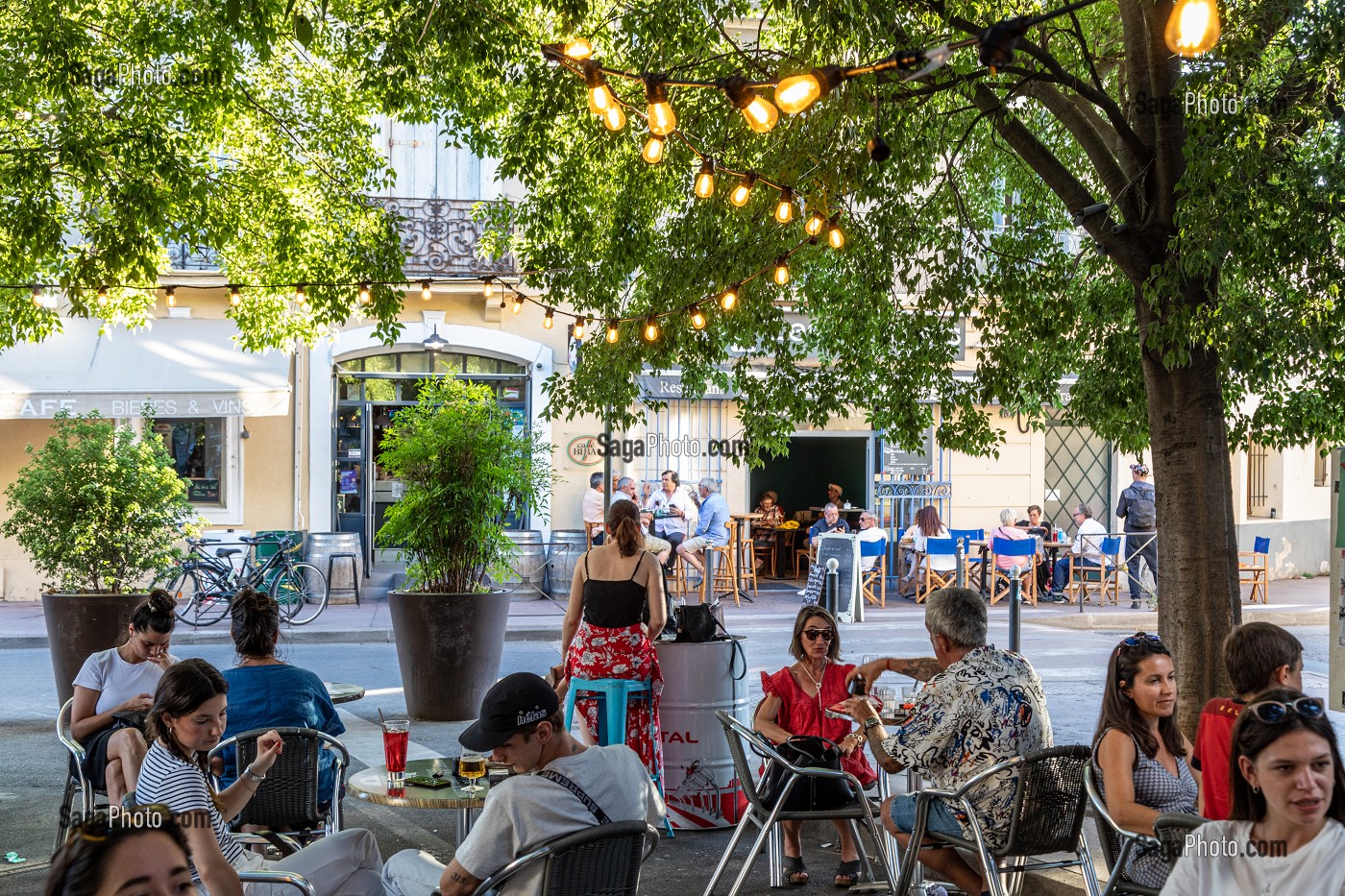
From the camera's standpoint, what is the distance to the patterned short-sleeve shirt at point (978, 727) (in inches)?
193

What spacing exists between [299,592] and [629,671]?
960cm

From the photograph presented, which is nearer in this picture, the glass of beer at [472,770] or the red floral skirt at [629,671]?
the glass of beer at [472,770]

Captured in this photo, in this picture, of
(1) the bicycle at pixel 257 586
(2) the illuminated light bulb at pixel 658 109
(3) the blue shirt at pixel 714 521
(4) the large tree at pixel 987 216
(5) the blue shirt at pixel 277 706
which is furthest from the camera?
(3) the blue shirt at pixel 714 521

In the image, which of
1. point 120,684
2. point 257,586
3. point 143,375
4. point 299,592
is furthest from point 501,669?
point 143,375

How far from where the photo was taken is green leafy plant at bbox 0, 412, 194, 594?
929cm

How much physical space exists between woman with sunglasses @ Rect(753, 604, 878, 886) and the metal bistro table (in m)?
1.55

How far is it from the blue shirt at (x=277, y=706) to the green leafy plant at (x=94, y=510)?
4.50 m

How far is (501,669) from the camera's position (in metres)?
12.6

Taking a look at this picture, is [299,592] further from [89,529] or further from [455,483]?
[455,483]

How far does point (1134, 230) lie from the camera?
7.04 m

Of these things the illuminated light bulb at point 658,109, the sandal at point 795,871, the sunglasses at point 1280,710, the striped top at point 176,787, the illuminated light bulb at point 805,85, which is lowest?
the sandal at point 795,871

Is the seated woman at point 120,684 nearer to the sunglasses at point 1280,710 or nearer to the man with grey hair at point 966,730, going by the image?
the man with grey hair at point 966,730

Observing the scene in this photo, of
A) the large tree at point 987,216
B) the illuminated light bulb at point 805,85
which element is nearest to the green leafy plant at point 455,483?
the large tree at point 987,216

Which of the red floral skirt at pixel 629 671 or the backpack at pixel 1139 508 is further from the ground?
the backpack at pixel 1139 508
